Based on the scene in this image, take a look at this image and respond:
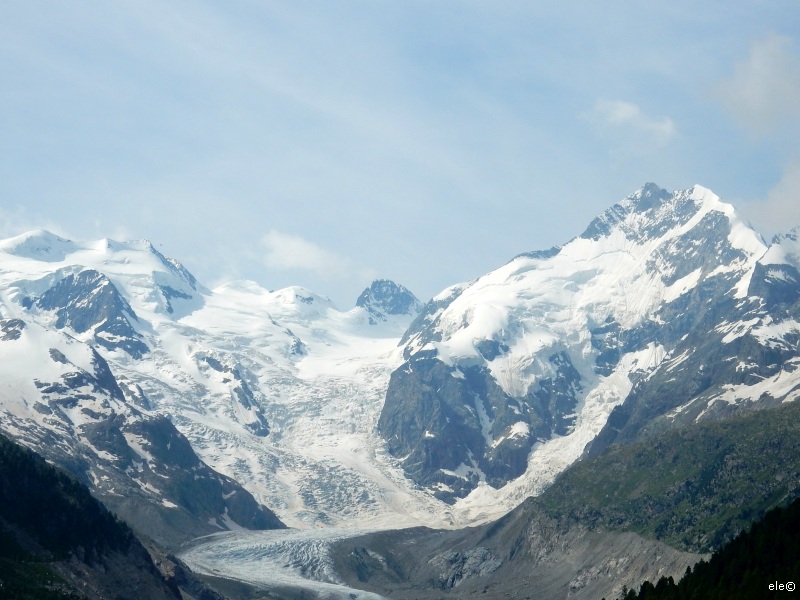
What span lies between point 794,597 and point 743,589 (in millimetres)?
19239

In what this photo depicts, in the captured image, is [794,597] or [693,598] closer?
[794,597]

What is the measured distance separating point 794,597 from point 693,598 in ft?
84.7

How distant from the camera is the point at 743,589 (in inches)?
7598

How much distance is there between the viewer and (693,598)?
A: 7790 inches

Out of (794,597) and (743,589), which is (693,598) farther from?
(794,597)

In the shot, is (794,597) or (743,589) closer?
(794,597)

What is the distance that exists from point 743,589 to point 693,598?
27.9 feet

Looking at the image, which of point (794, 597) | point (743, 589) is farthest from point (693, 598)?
point (794, 597)

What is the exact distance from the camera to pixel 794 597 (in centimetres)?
17412
